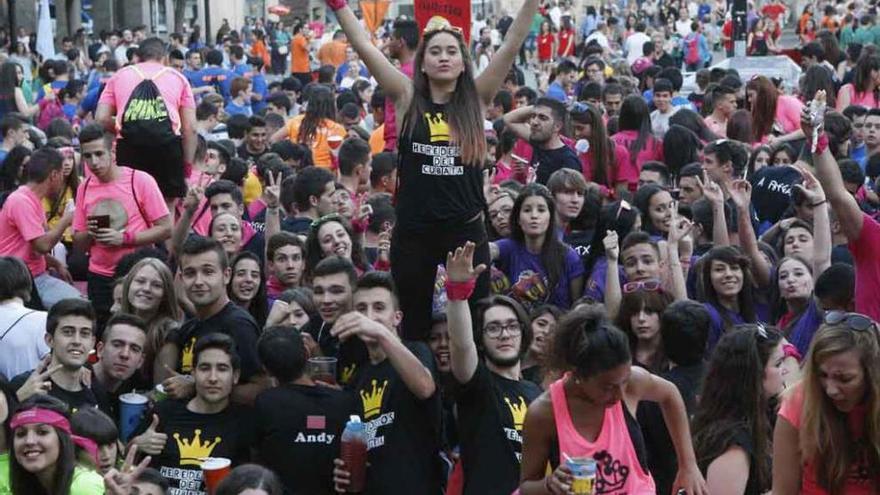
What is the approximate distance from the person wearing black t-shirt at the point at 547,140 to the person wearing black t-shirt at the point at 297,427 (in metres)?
4.43

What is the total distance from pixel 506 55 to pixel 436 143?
1.64ft

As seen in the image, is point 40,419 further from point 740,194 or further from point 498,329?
point 740,194

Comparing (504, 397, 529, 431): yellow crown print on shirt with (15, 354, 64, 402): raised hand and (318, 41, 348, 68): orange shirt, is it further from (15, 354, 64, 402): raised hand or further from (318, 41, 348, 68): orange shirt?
(318, 41, 348, 68): orange shirt

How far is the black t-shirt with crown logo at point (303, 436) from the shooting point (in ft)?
23.1

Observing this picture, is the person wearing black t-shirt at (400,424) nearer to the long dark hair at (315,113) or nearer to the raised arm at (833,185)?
the raised arm at (833,185)

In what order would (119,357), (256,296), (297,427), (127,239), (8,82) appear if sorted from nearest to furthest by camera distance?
(297,427) < (119,357) < (256,296) < (127,239) < (8,82)

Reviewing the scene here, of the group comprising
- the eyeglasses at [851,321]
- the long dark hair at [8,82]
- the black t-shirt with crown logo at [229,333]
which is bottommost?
the black t-shirt with crown logo at [229,333]

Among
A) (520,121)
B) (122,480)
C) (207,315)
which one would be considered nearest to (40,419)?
(122,480)

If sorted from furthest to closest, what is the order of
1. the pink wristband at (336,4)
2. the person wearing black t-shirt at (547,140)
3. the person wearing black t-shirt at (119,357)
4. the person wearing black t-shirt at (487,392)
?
the person wearing black t-shirt at (547,140) < the person wearing black t-shirt at (119,357) < the pink wristband at (336,4) < the person wearing black t-shirt at (487,392)

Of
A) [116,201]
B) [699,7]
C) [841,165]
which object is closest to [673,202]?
[841,165]

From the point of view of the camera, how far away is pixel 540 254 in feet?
29.8

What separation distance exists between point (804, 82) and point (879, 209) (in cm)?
498

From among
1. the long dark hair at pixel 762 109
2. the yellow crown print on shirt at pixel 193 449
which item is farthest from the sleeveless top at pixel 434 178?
the long dark hair at pixel 762 109

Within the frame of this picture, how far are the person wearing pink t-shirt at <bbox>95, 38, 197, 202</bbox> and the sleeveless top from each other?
13.1 feet
